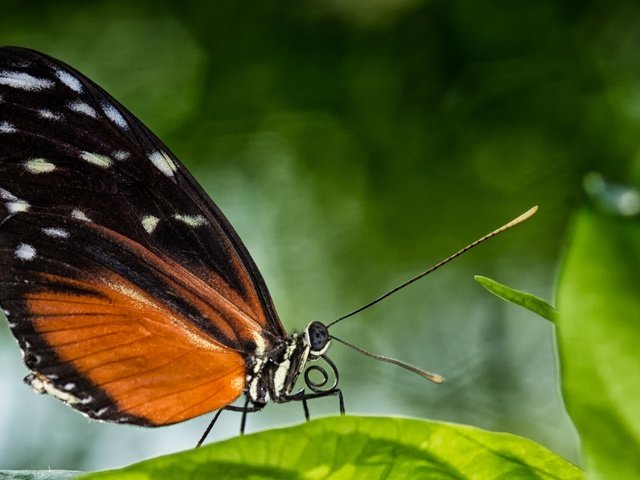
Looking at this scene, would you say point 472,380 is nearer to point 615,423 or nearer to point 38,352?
point 38,352

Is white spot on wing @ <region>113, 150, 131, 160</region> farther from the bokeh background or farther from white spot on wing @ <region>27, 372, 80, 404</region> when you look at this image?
the bokeh background

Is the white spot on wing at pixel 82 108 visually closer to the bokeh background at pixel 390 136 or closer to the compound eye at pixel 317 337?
the compound eye at pixel 317 337


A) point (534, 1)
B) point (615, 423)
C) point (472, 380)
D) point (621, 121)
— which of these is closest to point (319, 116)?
point (534, 1)

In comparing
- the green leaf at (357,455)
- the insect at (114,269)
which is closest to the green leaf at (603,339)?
the green leaf at (357,455)

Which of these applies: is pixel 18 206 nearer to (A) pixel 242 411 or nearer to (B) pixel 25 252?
(B) pixel 25 252

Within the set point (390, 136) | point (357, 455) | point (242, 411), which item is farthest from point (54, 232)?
point (390, 136)

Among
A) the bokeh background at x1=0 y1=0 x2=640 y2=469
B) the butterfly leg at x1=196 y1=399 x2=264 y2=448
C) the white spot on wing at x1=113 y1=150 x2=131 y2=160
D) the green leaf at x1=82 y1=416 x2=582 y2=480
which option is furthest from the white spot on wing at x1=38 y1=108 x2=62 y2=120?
the bokeh background at x1=0 y1=0 x2=640 y2=469
